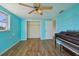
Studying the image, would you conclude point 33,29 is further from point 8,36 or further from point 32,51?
point 32,51

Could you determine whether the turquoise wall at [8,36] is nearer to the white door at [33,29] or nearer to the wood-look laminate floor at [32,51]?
the wood-look laminate floor at [32,51]

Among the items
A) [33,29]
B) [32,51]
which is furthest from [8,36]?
[33,29]

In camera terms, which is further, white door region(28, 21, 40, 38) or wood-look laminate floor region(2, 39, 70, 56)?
white door region(28, 21, 40, 38)

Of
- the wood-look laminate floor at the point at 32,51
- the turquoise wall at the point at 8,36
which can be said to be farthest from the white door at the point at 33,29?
the wood-look laminate floor at the point at 32,51

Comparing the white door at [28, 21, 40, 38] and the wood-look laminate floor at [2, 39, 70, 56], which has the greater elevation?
the white door at [28, 21, 40, 38]

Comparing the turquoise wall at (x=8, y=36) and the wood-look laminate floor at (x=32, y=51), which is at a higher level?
the turquoise wall at (x=8, y=36)

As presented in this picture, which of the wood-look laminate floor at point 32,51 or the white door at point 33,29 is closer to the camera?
the wood-look laminate floor at point 32,51

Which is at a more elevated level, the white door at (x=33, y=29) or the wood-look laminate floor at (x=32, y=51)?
the white door at (x=33, y=29)

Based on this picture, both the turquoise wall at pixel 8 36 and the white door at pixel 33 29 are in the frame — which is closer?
the turquoise wall at pixel 8 36

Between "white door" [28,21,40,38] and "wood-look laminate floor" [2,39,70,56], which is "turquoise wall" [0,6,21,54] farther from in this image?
"white door" [28,21,40,38]

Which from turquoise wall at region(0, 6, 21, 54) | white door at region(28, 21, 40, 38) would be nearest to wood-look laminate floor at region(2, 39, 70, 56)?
turquoise wall at region(0, 6, 21, 54)

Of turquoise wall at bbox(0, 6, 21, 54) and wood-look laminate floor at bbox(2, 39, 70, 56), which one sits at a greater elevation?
turquoise wall at bbox(0, 6, 21, 54)

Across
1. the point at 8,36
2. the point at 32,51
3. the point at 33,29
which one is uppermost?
the point at 33,29

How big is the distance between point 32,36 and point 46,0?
9.86 meters
